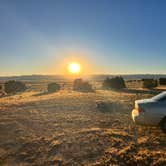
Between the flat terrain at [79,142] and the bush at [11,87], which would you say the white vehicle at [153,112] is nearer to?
the flat terrain at [79,142]

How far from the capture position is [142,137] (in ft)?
23.7

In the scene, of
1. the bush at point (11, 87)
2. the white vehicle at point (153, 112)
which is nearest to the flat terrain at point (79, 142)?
the white vehicle at point (153, 112)

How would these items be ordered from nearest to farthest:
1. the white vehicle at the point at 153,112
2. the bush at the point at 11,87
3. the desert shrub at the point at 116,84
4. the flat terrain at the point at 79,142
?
1. the flat terrain at the point at 79,142
2. the white vehicle at the point at 153,112
3. the desert shrub at the point at 116,84
4. the bush at the point at 11,87

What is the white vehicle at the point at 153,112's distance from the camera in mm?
7149

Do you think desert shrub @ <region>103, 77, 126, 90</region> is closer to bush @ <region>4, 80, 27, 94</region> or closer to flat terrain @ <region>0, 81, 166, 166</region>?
bush @ <region>4, 80, 27, 94</region>

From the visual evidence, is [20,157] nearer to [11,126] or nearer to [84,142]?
[84,142]

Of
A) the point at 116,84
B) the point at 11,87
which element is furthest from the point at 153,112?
the point at 11,87

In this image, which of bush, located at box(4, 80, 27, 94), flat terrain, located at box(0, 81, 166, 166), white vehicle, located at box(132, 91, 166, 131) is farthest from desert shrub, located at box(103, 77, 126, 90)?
white vehicle, located at box(132, 91, 166, 131)

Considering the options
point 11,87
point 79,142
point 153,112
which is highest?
point 153,112

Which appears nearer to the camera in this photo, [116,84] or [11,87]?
[116,84]

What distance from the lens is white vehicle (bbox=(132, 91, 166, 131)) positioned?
715 centimetres

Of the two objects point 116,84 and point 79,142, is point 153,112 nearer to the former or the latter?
point 79,142

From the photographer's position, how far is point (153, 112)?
7199mm

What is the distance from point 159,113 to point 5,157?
504cm
